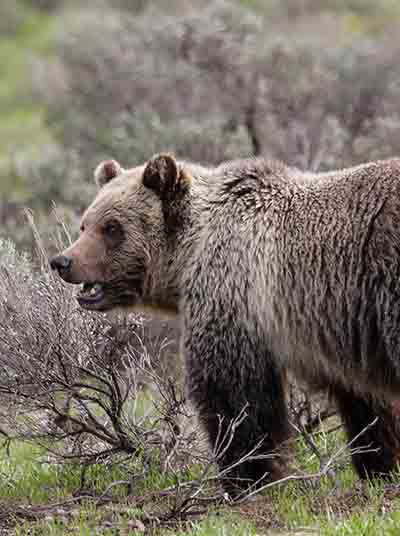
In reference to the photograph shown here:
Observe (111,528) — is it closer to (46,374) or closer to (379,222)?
(46,374)

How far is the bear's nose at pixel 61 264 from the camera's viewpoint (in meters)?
5.72

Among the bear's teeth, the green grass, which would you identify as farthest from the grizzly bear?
the green grass

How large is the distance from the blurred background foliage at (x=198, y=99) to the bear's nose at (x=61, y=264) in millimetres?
4916

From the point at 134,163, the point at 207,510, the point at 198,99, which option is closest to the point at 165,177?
the point at 207,510

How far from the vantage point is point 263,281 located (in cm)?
555

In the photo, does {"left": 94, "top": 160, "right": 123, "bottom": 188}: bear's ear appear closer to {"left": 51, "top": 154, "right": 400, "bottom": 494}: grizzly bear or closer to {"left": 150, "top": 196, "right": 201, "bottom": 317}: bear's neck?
{"left": 51, "top": 154, "right": 400, "bottom": 494}: grizzly bear

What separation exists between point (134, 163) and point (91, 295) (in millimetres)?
7847

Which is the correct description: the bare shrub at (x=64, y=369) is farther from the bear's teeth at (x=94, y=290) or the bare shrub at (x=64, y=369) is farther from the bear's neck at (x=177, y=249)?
the bear's neck at (x=177, y=249)

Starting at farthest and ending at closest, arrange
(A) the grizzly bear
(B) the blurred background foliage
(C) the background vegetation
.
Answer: (B) the blurred background foliage → (C) the background vegetation → (A) the grizzly bear

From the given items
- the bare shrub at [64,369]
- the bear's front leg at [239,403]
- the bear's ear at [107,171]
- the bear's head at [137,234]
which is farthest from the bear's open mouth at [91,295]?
the bear's ear at [107,171]

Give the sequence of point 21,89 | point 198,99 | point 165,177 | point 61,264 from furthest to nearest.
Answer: point 21,89 < point 198,99 < point 165,177 < point 61,264

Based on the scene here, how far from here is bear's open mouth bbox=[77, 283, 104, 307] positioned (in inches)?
234

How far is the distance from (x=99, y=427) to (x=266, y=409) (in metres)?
1.32

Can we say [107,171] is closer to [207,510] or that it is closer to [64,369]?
[64,369]
